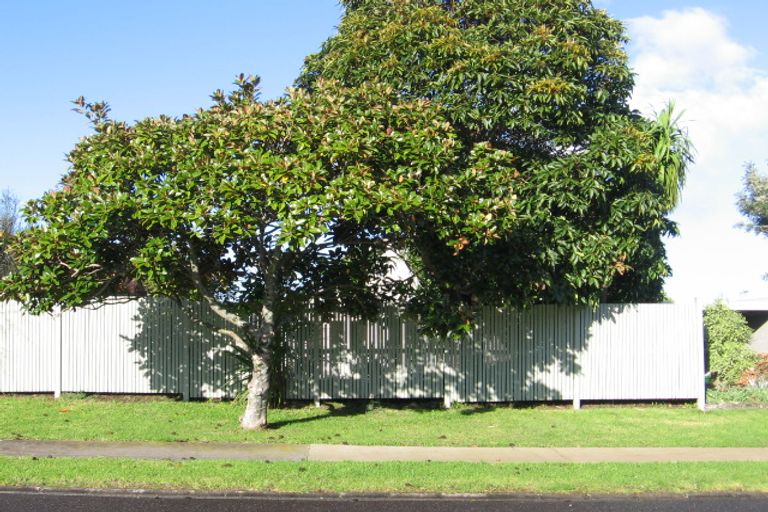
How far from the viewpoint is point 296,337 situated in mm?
14242

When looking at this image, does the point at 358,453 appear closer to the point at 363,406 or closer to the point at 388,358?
the point at 363,406

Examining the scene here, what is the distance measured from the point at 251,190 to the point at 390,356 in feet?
17.2

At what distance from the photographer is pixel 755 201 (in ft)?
92.8

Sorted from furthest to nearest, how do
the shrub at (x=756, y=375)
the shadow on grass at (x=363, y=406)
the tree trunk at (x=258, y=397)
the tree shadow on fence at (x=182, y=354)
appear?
1. the shrub at (x=756, y=375)
2. the tree shadow on fence at (x=182, y=354)
3. the shadow on grass at (x=363, y=406)
4. the tree trunk at (x=258, y=397)

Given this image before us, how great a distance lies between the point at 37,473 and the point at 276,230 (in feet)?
14.2

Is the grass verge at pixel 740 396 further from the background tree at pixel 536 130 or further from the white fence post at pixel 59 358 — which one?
the white fence post at pixel 59 358

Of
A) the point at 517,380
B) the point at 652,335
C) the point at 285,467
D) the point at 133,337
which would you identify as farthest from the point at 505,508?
the point at 133,337

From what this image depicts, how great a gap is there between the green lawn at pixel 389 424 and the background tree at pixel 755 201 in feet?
53.7

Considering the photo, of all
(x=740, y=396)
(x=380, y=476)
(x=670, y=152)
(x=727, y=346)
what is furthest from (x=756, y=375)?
(x=380, y=476)

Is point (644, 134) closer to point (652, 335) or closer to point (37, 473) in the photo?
point (652, 335)

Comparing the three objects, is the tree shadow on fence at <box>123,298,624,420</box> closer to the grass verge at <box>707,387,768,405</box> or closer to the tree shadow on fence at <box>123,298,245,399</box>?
the tree shadow on fence at <box>123,298,245,399</box>

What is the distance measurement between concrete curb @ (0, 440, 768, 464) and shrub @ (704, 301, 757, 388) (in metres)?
6.49

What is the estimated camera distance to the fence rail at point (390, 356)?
14328 mm

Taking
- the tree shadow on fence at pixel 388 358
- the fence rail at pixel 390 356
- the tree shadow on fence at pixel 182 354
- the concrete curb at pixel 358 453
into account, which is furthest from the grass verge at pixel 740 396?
the tree shadow on fence at pixel 182 354
